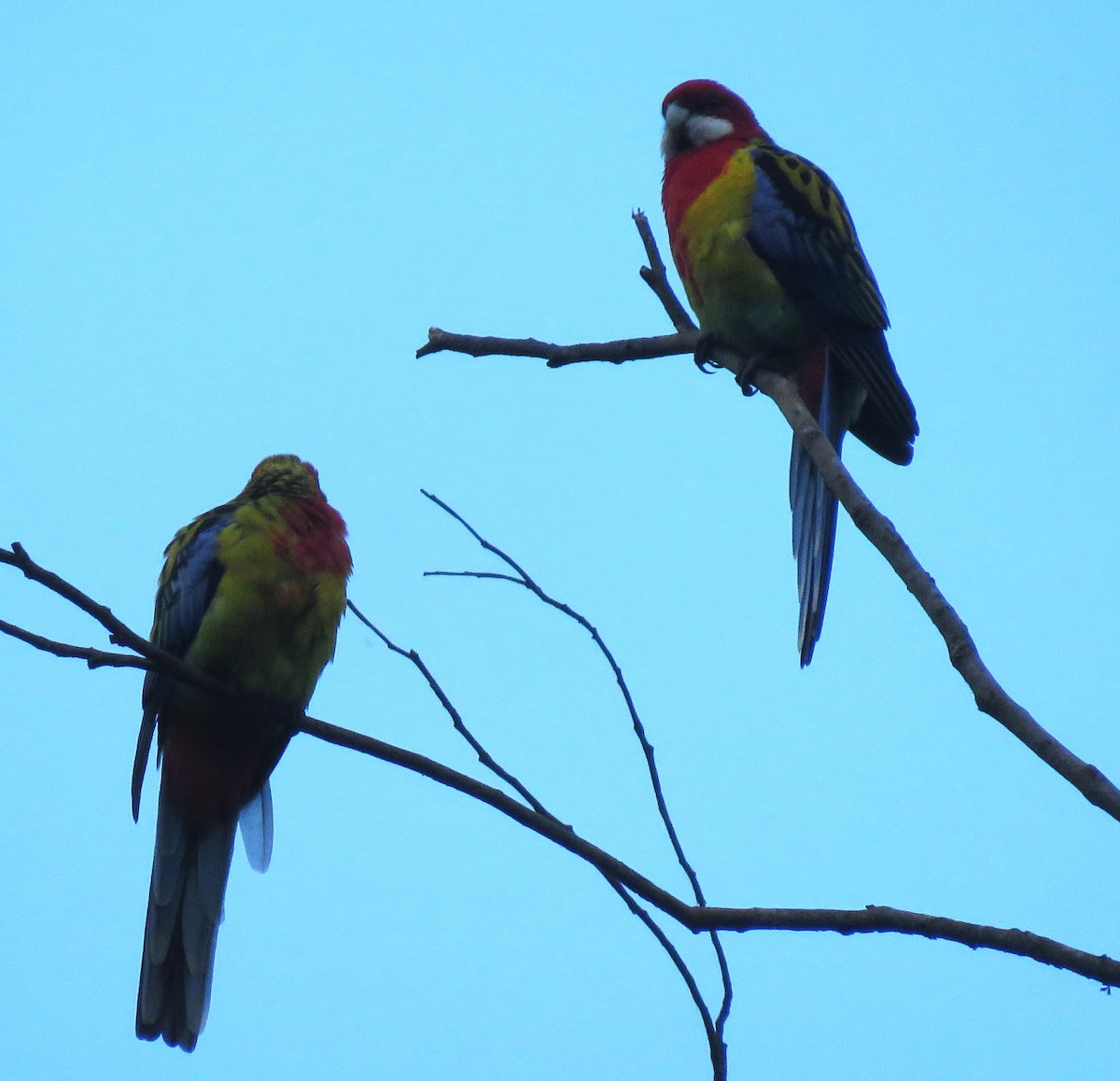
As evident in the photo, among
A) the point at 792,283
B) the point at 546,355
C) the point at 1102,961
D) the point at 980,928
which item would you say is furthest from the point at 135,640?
the point at 792,283

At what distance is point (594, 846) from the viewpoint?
2.42 metres

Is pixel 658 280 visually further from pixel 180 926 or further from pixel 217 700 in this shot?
pixel 180 926

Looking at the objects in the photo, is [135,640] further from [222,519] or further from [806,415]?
[222,519]

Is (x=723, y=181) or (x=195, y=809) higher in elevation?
(x=723, y=181)

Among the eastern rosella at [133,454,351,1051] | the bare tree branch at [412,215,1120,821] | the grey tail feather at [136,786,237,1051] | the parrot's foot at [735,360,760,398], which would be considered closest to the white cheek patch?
the parrot's foot at [735,360,760,398]

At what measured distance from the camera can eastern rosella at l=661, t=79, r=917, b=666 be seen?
15.2 feet

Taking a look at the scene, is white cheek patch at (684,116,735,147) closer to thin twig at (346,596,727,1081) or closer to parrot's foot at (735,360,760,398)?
parrot's foot at (735,360,760,398)

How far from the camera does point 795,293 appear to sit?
4.63 m

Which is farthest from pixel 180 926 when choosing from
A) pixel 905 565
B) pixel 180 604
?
pixel 905 565

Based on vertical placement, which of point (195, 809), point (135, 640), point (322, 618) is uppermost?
point (322, 618)

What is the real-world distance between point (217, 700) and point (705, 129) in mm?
3185

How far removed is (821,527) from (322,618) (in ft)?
5.90

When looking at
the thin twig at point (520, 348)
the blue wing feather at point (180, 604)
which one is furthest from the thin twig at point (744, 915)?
the blue wing feather at point (180, 604)

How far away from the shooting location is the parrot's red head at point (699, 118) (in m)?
5.48
